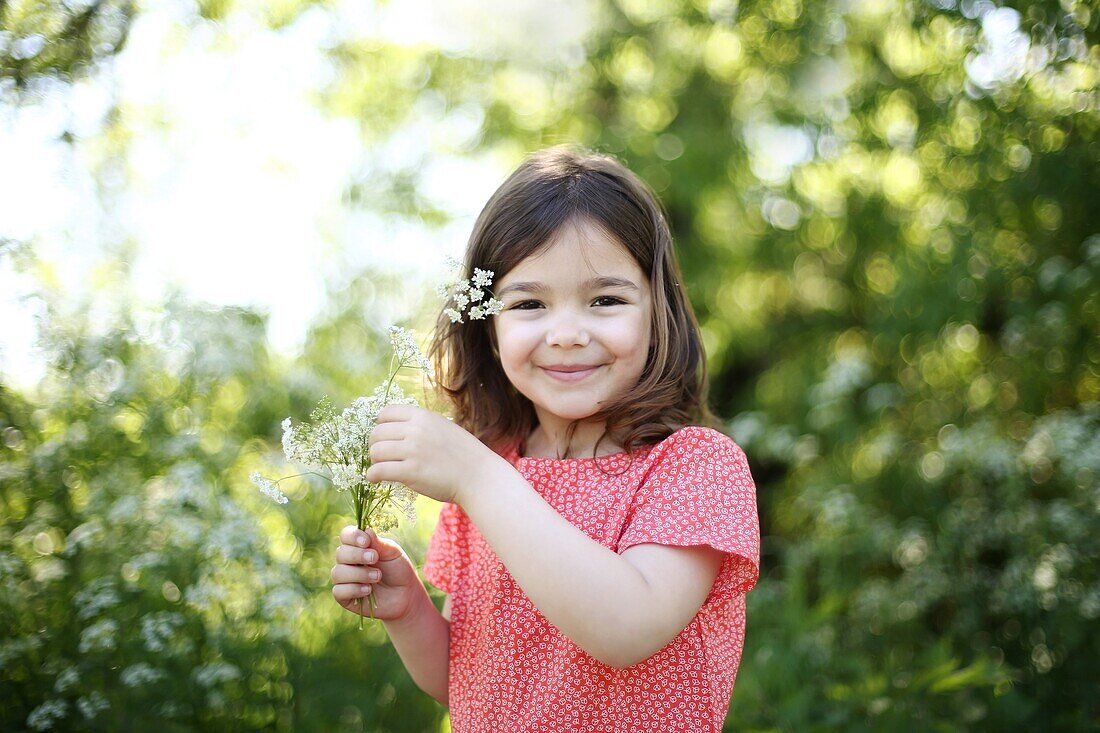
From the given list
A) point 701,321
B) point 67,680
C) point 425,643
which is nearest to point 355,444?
point 425,643

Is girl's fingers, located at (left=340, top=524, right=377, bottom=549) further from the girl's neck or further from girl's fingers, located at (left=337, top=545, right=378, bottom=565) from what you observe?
the girl's neck

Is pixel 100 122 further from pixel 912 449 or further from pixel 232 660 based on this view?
pixel 912 449

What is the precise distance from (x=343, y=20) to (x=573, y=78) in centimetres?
142

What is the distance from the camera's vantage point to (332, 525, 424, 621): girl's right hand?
158 cm

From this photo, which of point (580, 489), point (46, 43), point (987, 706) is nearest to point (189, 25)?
point (46, 43)

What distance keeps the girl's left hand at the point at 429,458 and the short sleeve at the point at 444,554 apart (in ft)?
1.39

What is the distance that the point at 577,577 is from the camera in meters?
1.36

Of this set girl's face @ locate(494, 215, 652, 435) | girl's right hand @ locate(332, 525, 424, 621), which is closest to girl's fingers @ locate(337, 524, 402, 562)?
girl's right hand @ locate(332, 525, 424, 621)

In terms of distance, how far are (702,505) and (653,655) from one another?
28 centimetres

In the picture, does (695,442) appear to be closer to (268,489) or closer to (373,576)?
(373,576)

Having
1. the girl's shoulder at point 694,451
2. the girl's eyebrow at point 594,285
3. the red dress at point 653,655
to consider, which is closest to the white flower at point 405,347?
the girl's eyebrow at point 594,285

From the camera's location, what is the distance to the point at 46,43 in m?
2.64

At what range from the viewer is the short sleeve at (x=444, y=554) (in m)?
1.86

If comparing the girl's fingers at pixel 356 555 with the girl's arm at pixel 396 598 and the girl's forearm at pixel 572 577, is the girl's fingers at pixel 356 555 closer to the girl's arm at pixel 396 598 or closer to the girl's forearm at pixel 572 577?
the girl's arm at pixel 396 598
